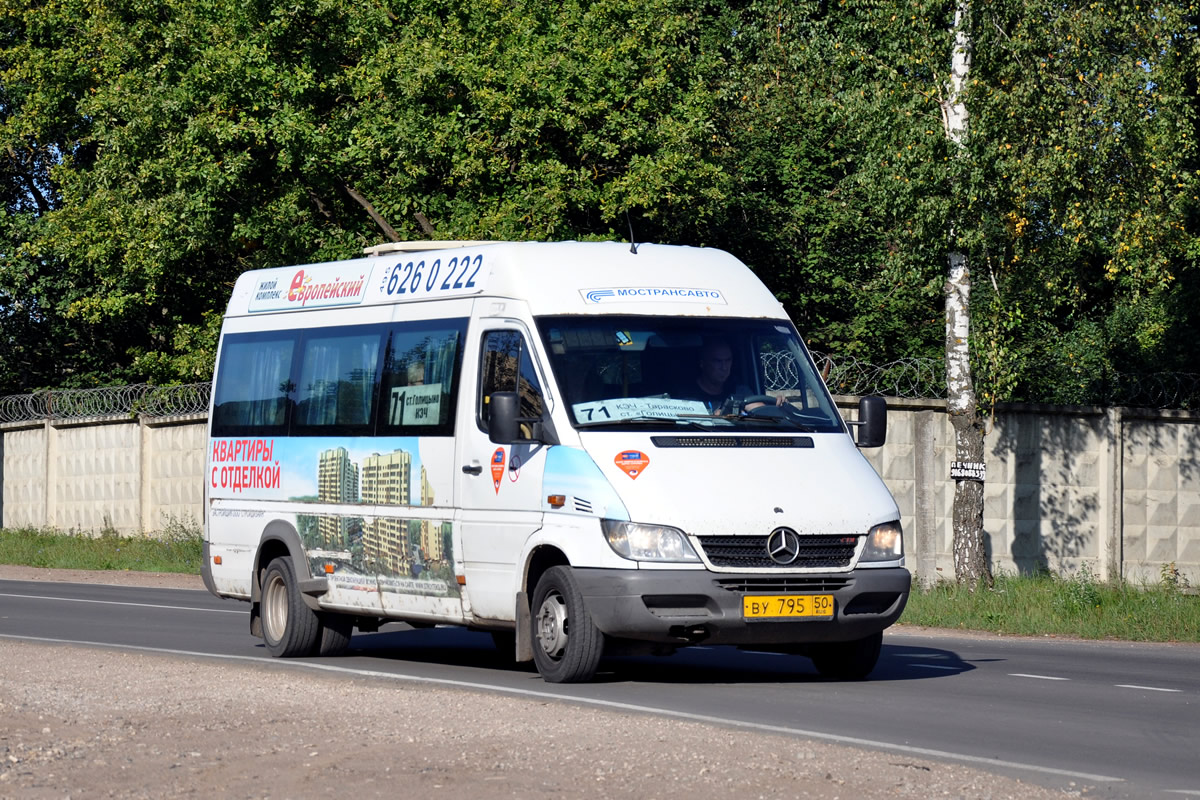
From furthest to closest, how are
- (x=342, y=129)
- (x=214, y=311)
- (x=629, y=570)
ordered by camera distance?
(x=214, y=311), (x=342, y=129), (x=629, y=570)

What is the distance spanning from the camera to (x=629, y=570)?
38.2 feet

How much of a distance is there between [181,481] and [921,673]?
70.3 feet

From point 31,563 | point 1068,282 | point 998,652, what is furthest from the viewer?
point 31,563

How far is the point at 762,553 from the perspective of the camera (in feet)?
38.7

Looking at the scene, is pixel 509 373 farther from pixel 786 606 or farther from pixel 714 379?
pixel 786 606

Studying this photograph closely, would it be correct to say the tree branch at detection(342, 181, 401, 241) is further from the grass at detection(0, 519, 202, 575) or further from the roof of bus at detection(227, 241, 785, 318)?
the roof of bus at detection(227, 241, 785, 318)


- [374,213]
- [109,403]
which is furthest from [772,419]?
[109,403]

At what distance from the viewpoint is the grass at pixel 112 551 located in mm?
30703

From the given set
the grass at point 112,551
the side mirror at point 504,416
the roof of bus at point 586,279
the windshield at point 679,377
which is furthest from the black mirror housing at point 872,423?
the grass at point 112,551

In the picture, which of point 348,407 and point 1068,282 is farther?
point 1068,282

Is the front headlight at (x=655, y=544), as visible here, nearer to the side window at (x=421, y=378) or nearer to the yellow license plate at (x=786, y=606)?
the yellow license plate at (x=786, y=606)

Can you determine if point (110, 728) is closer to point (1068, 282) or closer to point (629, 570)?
point (629, 570)

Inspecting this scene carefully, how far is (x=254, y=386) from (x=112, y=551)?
57.1ft

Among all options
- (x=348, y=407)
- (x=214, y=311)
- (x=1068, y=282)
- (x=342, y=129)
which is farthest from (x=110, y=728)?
(x=214, y=311)
